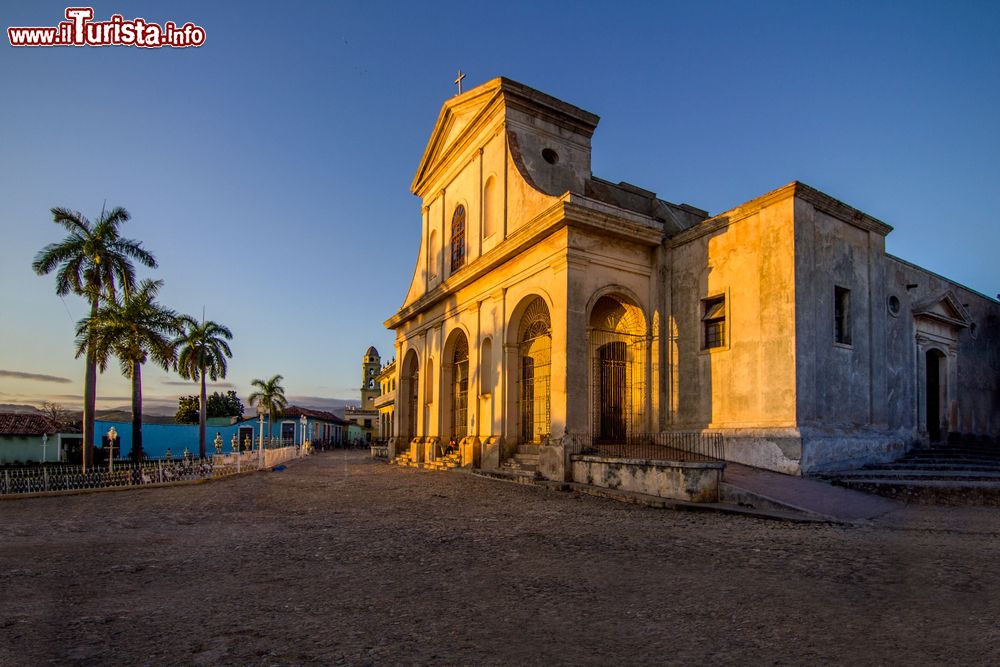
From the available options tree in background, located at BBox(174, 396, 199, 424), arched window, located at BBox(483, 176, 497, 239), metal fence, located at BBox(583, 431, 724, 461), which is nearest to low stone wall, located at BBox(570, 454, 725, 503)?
metal fence, located at BBox(583, 431, 724, 461)

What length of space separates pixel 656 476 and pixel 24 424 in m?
35.2

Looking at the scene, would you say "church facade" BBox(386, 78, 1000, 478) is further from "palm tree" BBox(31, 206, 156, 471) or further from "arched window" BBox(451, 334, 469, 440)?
"palm tree" BBox(31, 206, 156, 471)

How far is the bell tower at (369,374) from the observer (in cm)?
8156

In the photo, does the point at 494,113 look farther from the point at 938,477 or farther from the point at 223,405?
the point at 223,405

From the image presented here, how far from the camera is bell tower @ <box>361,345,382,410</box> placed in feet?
268

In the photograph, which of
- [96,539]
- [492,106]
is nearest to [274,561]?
[96,539]

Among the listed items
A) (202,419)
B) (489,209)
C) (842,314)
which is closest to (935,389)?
(842,314)

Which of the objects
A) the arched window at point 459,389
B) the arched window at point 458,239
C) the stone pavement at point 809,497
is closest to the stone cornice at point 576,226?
the arched window at point 458,239

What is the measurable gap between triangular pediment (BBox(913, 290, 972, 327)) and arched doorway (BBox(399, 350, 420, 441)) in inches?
662

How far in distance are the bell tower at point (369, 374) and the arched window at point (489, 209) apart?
214 feet

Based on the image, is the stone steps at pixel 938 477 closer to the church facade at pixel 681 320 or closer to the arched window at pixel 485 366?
the church facade at pixel 681 320

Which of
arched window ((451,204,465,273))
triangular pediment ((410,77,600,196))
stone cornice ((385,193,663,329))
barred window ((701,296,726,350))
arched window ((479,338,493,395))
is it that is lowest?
arched window ((479,338,493,395))

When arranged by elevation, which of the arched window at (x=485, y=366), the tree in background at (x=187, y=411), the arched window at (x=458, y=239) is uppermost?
the arched window at (x=458, y=239)

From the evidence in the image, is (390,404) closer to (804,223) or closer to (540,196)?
(540,196)
